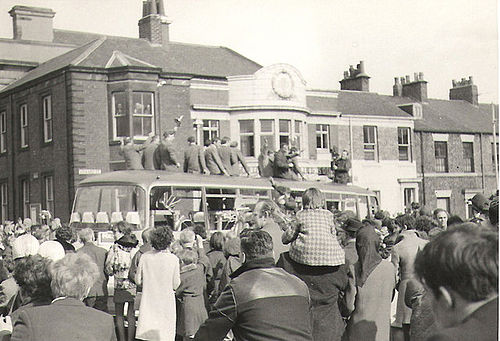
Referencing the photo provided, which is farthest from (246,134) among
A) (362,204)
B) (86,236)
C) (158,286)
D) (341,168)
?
(158,286)

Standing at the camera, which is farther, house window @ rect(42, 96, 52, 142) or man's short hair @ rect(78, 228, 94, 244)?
house window @ rect(42, 96, 52, 142)

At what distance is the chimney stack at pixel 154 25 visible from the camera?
1072 inches

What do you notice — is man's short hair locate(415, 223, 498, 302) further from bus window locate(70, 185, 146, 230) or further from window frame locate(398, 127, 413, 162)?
window frame locate(398, 127, 413, 162)

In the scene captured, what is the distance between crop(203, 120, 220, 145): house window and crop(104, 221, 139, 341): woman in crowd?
57.5 feet

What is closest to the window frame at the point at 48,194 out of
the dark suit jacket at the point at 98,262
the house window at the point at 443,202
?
the dark suit jacket at the point at 98,262

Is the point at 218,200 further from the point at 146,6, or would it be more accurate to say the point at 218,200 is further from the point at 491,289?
the point at 146,6

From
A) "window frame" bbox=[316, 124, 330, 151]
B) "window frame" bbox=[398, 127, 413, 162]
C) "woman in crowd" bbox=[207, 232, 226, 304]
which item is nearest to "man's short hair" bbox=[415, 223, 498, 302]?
"woman in crowd" bbox=[207, 232, 226, 304]

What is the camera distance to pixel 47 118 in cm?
2370

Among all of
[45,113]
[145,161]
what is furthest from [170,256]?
[45,113]

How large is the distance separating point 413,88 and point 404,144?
4608 mm

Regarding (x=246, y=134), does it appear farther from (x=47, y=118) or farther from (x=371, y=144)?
(x=47, y=118)

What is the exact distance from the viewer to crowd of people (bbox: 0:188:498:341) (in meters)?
1.95

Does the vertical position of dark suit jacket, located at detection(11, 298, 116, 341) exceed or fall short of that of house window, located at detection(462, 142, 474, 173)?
it falls short

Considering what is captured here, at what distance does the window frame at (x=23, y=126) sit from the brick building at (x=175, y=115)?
5 centimetres
